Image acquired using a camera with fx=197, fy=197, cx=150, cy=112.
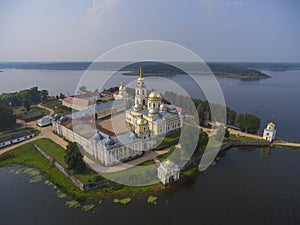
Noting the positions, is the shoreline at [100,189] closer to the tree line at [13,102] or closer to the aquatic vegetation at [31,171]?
the aquatic vegetation at [31,171]

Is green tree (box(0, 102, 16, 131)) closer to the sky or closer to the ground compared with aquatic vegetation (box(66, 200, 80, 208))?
closer to the sky

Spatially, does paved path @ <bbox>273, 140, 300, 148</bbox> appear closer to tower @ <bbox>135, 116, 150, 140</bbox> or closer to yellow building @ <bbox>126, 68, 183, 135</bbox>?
yellow building @ <bbox>126, 68, 183, 135</bbox>

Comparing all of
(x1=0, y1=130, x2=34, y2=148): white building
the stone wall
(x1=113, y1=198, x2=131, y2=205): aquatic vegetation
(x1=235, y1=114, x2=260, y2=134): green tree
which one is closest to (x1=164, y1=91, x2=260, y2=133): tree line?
(x1=235, y1=114, x2=260, y2=134): green tree

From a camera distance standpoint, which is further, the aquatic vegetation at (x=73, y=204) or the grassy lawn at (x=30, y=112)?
the grassy lawn at (x=30, y=112)

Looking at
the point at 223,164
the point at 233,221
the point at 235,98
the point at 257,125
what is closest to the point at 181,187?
the point at 233,221

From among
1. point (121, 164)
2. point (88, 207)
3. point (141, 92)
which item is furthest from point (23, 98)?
point (88, 207)

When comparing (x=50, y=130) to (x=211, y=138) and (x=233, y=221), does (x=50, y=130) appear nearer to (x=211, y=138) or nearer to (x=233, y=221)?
(x=211, y=138)

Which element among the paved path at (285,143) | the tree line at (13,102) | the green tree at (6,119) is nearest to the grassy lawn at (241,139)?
the paved path at (285,143)
